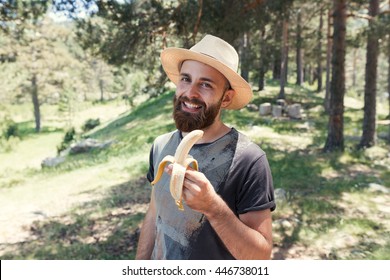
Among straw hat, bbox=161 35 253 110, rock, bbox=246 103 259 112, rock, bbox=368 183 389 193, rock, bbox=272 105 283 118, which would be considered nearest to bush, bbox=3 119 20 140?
rock, bbox=246 103 259 112

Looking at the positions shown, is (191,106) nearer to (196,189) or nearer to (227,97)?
(227,97)

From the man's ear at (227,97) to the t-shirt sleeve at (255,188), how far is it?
1.70ft

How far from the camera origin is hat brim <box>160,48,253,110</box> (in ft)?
7.85

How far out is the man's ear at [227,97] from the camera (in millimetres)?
2575

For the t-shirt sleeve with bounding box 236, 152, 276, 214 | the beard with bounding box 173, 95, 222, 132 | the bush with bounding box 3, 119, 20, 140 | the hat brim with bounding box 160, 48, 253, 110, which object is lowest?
the bush with bounding box 3, 119, 20, 140

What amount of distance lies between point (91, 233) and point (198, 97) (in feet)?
20.0

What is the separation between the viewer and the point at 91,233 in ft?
24.9

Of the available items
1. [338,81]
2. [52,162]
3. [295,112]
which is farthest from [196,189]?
[295,112]

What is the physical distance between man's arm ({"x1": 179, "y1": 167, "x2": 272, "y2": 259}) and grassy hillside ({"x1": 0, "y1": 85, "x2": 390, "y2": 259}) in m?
4.41

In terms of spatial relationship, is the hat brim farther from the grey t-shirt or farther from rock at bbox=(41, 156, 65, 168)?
rock at bbox=(41, 156, 65, 168)

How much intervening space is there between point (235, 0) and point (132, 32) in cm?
253

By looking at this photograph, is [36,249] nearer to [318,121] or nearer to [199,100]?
[199,100]
